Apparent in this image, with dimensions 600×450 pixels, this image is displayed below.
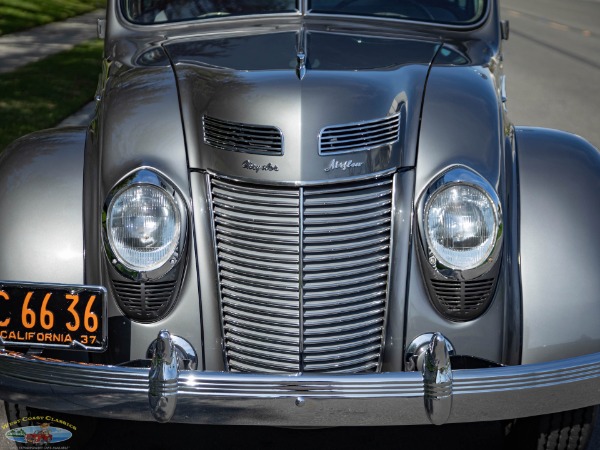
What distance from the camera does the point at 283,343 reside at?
10.5 ft

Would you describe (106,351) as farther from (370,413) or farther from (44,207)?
(370,413)

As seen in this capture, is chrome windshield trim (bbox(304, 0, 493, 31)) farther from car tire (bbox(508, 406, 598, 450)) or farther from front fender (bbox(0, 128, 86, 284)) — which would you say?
car tire (bbox(508, 406, 598, 450))

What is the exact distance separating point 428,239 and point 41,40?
10911mm

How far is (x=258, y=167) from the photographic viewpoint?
125 inches

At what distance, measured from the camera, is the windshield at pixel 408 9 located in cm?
421

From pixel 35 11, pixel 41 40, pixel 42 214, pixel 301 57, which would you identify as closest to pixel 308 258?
pixel 301 57

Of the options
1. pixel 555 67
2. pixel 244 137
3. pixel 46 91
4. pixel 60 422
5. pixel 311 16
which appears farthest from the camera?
pixel 555 67

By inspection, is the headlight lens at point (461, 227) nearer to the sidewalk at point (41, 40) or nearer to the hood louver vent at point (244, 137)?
the hood louver vent at point (244, 137)

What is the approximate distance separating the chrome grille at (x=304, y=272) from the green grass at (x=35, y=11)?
1115 cm

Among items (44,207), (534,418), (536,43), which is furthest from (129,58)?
(536,43)

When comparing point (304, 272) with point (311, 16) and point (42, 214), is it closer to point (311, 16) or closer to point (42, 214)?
point (42, 214)

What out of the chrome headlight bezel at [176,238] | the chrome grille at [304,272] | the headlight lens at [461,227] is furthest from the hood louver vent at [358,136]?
the chrome headlight bezel at [176,238]

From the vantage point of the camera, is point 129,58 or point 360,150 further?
point 129,58

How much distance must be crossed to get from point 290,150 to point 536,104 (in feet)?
25.1
